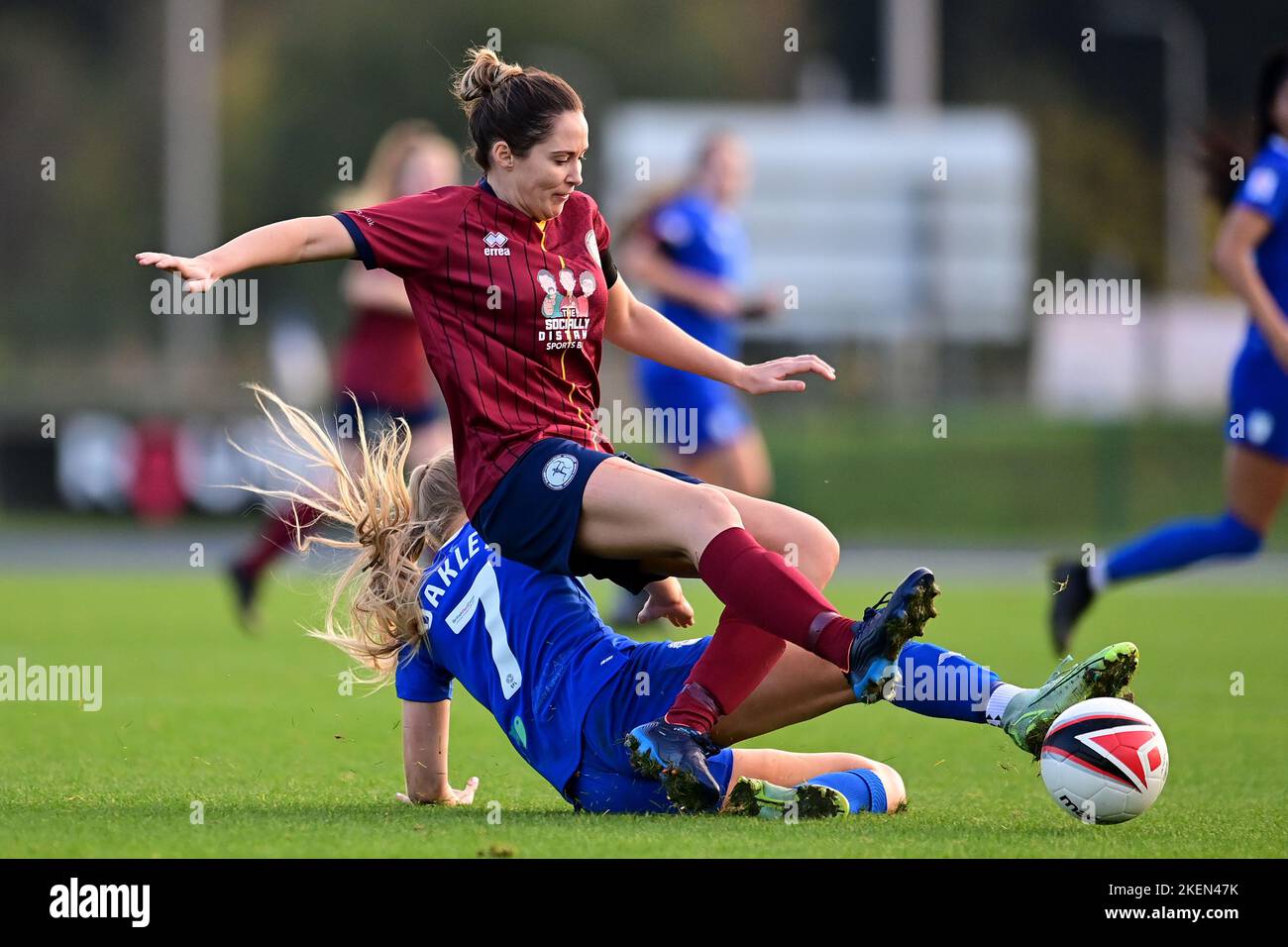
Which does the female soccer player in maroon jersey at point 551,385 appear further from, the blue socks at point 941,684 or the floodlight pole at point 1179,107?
the floodlight pole at point 1179,107

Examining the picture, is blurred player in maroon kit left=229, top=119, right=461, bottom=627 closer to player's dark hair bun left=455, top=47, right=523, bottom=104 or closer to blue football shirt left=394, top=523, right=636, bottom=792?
player's dark hair bun left=455, top=47, right=523, bottom=104

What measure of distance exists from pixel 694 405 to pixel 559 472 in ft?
20.5

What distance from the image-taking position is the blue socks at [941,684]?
472 cm

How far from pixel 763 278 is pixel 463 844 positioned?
25.4 meters

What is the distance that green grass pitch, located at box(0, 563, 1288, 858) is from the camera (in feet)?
14.4

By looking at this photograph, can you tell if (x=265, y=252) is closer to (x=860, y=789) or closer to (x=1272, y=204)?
(x=860, y=789)

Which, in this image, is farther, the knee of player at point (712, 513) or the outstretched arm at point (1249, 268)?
the outstretched arm at point (1249, 268)

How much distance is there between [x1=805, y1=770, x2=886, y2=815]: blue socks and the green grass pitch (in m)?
0.07

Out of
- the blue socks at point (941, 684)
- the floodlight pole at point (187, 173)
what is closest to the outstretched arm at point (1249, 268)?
the blue socks at point (941, 684)

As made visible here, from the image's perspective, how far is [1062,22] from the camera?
45.5 metres

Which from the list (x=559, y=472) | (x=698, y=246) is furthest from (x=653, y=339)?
(x=698, y=246)

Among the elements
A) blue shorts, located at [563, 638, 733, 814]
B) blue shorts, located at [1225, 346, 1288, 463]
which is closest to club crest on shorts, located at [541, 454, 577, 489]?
blue shorts, located at [563, 638, 733, 814]

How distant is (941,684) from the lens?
186 inches
